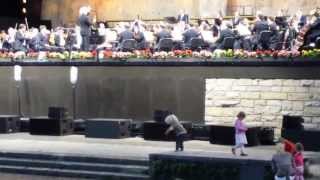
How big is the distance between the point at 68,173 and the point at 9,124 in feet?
30.7

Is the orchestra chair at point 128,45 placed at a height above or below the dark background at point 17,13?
below

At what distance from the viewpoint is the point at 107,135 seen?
28797 mm

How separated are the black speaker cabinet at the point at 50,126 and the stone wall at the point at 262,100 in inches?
221

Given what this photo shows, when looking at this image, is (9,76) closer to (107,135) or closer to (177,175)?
(107,135)

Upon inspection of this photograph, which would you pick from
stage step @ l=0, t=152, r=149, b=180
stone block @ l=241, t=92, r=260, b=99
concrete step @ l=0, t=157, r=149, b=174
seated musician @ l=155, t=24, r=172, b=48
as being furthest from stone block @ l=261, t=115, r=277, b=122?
concrete step @ l=0, t=157, r=149, b=174

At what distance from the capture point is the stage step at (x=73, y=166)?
2173 cm

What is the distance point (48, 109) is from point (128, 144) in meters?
5.70

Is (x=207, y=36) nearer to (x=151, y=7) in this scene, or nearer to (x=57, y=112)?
(x=57, y=112)

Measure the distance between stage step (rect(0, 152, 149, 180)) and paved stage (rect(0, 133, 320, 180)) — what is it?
0.27m

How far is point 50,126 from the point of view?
30125mm

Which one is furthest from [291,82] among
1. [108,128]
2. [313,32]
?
[108,128]

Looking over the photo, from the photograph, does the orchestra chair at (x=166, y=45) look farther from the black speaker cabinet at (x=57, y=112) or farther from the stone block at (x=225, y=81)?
the black speaker cabinet at (x=57, y=112)

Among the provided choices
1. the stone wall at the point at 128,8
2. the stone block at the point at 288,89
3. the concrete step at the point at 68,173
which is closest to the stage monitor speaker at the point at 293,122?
the stone block at the point at 288,89

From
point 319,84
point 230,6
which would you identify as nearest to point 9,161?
point 319,84
